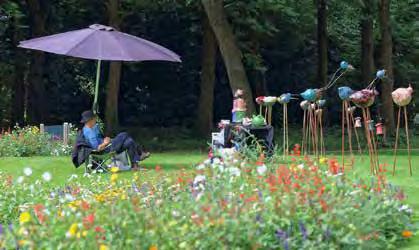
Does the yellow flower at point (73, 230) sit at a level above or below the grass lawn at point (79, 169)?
below

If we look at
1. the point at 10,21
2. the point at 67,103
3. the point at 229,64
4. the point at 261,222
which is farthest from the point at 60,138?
the point at 261,222

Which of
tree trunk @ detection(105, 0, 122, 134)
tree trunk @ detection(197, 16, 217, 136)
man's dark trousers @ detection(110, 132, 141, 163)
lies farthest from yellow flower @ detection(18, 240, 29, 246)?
tree trunk @ detection(197, 16, 217, 136)

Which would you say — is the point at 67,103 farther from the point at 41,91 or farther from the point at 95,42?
the point at 95,42

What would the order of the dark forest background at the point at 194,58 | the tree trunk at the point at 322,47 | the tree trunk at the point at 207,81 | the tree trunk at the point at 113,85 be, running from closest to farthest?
1. the tree trunk at the point at 113,85
2. the dark forest background at the point at 194,58
3. the tree trunk at the point at 207,81
4. the tree trunk at the point at 322,47

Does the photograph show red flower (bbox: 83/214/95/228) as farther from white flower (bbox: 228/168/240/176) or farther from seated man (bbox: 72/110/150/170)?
seated man (bbox: 72/110/150/170)

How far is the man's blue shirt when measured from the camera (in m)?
12.3

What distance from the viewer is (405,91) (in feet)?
37.6

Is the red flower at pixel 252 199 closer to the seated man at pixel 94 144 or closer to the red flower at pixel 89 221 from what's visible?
the red flower at pixel 89 221

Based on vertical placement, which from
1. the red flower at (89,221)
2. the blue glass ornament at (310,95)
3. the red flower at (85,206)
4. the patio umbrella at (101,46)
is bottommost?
the red flower at (89,221)

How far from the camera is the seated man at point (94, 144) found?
1208 centimetres

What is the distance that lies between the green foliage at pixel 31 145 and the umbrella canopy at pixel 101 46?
10.4 ft

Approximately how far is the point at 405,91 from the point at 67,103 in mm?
18091

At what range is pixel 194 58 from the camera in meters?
28.9

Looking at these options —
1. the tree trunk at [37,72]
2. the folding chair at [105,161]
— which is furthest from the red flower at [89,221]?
the tree trunk at [37,72]
